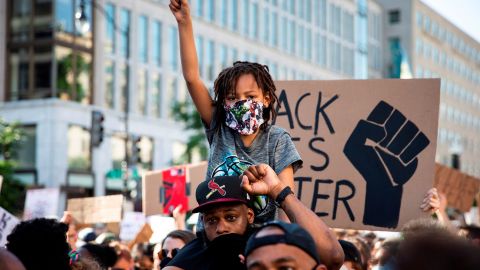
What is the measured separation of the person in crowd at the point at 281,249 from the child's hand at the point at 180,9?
171 cm

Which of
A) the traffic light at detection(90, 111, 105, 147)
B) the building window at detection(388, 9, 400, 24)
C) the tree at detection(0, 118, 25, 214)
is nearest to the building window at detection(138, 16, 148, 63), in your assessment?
the tree at detection(0, 118, 25, 214)

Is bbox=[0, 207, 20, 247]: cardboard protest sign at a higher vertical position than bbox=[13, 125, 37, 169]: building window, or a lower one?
lower

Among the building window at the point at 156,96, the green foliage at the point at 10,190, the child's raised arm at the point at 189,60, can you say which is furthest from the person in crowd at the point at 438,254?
the building window at the point at 156,96

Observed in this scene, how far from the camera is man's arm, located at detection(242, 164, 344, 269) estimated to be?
3.82m

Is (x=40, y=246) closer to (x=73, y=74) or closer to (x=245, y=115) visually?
(x=245, y=115)

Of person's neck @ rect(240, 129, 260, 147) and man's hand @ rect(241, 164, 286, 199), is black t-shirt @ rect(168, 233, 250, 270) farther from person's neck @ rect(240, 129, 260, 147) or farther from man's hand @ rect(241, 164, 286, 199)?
person's neck @ rect(240, 129, 260, 147)

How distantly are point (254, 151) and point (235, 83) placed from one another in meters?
0.33

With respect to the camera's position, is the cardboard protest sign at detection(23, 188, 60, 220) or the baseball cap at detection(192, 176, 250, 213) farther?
the cardboard protest sign at detection(23, 188, 60, 220)

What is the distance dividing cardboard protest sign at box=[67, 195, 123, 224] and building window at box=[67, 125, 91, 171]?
31.6 metres

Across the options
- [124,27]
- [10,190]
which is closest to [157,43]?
[124,27]

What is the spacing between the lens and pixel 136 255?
45.8 feet

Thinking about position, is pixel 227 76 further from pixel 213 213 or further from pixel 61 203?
pixel 61 203

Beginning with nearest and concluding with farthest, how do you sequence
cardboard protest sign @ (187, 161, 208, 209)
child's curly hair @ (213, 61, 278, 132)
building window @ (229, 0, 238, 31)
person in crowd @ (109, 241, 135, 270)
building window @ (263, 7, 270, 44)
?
1. child's curly hair @ (213, 61, 278, 132)
2. person in crowd @ (109, 241, 135, 270)
3. cardboard protest sign @ (187, 161, 208, 209)
4. building window @ (229, 0, 238, 31)
5. building window @ (263, 7, 270, 44)

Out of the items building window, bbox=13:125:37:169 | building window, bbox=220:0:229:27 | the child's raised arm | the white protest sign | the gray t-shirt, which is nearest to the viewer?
the gray t-shirt
